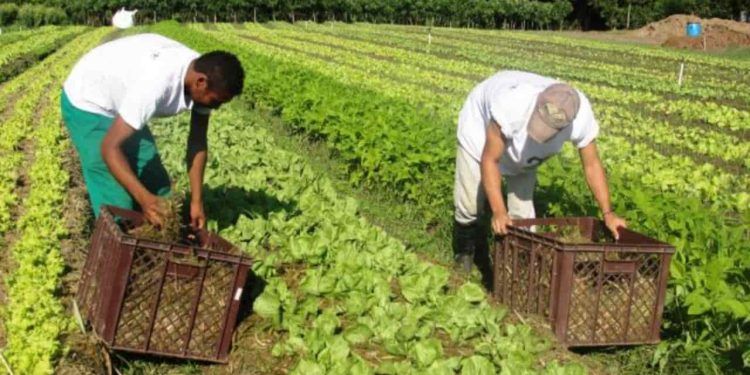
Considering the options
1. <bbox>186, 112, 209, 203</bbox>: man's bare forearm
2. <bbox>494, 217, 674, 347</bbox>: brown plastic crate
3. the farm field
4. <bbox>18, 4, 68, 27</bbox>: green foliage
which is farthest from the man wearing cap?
<bbox>18, 4, 68, 27</bbox>: green foliage

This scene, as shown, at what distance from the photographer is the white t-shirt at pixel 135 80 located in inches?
164

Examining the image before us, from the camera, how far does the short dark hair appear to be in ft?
13.7

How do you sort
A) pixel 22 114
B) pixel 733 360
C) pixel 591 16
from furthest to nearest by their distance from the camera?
pixel 591 16
pixel 22 114
pixel 733 360

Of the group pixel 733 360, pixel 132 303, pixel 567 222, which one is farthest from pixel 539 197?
pixel 132 303

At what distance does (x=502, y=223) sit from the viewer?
4.83 metres

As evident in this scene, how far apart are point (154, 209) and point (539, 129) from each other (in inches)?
80.8

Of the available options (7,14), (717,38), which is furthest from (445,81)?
(7,14)

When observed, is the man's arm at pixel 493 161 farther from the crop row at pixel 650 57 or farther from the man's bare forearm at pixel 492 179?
the crop row at pixel 650 57

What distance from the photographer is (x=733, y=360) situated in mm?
4414

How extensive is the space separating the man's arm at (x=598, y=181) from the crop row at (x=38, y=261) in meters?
3.07

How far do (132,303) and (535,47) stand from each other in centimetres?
3653

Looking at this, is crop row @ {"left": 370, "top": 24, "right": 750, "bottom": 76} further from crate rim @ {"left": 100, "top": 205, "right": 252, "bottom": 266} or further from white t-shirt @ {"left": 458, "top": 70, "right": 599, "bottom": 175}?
crate rim @ {"left": 100, "top": 205, "right": 252, "bottom": 266}

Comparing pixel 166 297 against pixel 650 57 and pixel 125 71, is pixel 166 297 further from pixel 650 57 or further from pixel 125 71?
pixel 650 57

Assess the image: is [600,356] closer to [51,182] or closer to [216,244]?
[216,244]
